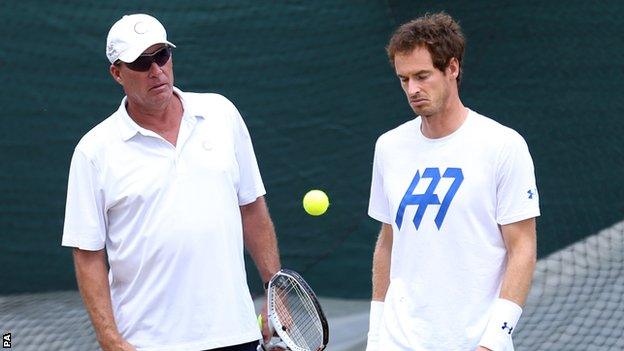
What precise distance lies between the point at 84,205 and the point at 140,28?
1.55 ft

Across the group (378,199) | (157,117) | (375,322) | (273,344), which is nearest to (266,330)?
(273,344)

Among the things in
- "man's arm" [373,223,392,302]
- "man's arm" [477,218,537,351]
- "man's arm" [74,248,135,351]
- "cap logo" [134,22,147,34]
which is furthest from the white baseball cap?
"man's arm" [477,218,537,351]

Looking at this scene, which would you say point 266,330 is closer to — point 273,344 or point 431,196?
point 273,344

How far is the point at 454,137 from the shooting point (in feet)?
8.81

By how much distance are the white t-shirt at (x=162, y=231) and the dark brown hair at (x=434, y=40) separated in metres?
0.57

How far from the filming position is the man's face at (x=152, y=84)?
9.84 ft

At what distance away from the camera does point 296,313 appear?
314 centimetres

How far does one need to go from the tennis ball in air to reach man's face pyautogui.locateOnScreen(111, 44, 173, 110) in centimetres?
170

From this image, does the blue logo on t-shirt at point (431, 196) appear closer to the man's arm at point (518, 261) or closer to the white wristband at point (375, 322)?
the man's arm at point (518, 261)

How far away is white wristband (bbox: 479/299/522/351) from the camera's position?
8.45ft

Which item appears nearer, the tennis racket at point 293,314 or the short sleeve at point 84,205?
the short sleeve at point 84,205

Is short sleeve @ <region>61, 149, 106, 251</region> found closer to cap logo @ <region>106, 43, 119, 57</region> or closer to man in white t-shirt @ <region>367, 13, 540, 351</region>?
cap logo @ <region>106, 43, 119, 57</region>

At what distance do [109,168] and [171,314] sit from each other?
388 mm

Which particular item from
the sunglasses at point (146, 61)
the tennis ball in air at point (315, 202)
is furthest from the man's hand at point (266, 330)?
the tennis ball in air at point (315, 202)
